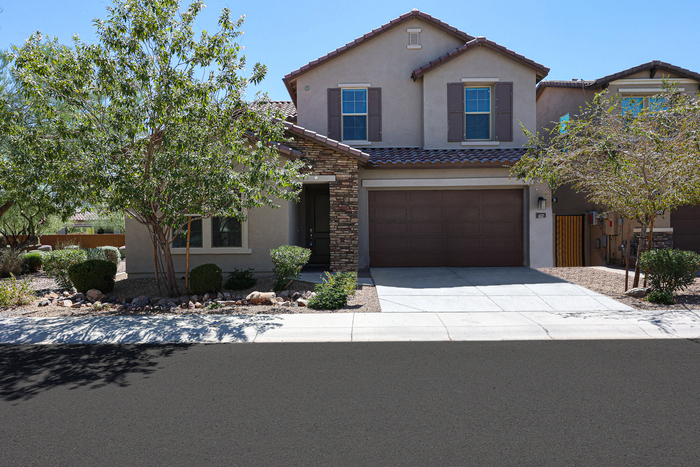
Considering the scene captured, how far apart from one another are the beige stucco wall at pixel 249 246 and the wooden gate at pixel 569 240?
9406mm

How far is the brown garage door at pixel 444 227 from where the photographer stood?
48.2ft

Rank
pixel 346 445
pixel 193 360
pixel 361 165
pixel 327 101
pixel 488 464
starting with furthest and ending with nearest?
pixel 327 101 < pixel 361 165 < pixel 193 360 < pixel 346 445 < pixel 488 464

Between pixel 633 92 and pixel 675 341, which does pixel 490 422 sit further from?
pixel 633 92

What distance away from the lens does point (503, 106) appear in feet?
49.9

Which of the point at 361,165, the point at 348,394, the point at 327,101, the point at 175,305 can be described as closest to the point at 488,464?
the point at 348,394

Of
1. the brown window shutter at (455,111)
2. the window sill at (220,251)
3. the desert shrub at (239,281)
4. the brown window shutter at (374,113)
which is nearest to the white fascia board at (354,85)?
the brown window shutter at (374,113)

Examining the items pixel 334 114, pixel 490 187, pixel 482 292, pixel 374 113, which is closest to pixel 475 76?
pixel 374 113

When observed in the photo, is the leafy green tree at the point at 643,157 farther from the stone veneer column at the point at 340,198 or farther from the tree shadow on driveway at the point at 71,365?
the tree shadow on driveway at the point at 71,365

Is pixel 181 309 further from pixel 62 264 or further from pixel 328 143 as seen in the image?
pixel 328 143

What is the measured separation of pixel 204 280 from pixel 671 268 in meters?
9.38

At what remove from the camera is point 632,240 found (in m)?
14.6

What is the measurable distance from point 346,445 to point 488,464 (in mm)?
1054

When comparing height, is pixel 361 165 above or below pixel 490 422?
above

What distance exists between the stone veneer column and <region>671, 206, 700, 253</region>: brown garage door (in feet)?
34.9
